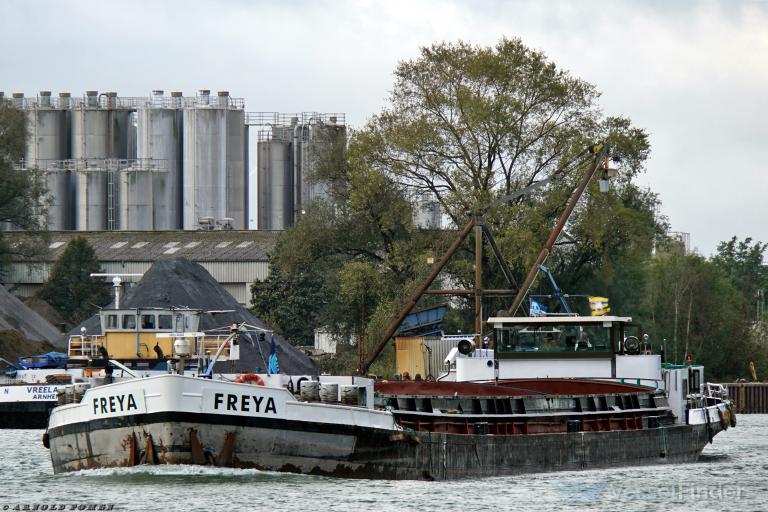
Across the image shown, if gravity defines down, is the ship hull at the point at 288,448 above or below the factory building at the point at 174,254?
below

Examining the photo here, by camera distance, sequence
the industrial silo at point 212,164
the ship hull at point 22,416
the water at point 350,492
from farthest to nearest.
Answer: the industrial silo at point 212,164, the ship hull at point 22,416, the water at point 350,492

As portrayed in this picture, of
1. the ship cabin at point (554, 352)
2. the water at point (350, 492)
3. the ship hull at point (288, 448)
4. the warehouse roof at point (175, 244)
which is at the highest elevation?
the warehouse roof at point (175, 244)

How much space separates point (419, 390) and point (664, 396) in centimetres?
1046

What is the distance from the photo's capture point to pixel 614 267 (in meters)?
81.6

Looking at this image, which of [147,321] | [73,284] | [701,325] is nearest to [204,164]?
[73,284]

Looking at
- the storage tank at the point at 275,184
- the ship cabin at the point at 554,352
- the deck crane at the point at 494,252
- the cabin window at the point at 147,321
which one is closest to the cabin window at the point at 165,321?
the cabin window at the point at 147,321

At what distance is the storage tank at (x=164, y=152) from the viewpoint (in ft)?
433

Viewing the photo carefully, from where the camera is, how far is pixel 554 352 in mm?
50188

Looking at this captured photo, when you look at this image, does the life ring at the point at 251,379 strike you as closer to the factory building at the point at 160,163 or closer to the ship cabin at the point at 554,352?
the ship cabin at the point at 554,352

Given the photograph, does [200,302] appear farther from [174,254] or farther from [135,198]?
[135,198]

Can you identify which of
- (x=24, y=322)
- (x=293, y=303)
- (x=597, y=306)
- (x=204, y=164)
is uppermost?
(x=204, y=164)

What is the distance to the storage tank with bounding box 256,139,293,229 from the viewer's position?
137 m

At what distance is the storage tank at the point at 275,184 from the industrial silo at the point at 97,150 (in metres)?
11.6

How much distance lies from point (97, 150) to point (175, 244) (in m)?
18.5
